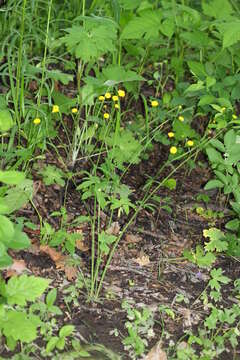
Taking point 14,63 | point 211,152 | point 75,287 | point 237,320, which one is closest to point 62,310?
point 75,287

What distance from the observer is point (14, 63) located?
321cm

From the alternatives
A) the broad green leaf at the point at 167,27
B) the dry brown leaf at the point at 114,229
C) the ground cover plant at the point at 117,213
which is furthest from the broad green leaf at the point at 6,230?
the broad green leaf at the point at 167,27

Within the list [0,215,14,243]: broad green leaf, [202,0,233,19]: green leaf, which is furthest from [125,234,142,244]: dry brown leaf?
[202,0,233,19]: green leaf

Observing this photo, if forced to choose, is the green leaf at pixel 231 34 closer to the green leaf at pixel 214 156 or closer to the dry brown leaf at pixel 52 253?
the green leaf at pixel 214 156

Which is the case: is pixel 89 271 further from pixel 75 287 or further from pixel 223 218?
pixel 223 218

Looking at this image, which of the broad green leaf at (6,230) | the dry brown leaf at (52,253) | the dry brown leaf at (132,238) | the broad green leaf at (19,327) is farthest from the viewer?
the dry brown leaf at (132,238)

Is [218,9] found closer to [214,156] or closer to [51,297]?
[214,156]

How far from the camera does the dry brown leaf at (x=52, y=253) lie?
2.59 metres

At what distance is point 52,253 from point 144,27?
116cm

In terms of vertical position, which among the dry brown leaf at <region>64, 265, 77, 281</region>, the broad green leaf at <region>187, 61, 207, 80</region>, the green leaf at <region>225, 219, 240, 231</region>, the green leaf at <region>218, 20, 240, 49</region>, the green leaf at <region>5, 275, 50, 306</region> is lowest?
the dry brown leaf at <region>64, 265, 77, 281</region>

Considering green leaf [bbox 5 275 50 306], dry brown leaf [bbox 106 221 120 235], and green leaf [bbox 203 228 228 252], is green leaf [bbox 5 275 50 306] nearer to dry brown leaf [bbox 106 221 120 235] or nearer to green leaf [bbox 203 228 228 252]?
dry brown leaf [bbox 106 221 120 235]

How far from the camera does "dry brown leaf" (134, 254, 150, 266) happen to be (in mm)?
2725

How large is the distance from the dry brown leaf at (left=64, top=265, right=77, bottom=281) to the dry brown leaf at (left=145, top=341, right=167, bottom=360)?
46 cm

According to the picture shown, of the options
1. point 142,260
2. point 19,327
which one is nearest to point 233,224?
point 142,260
